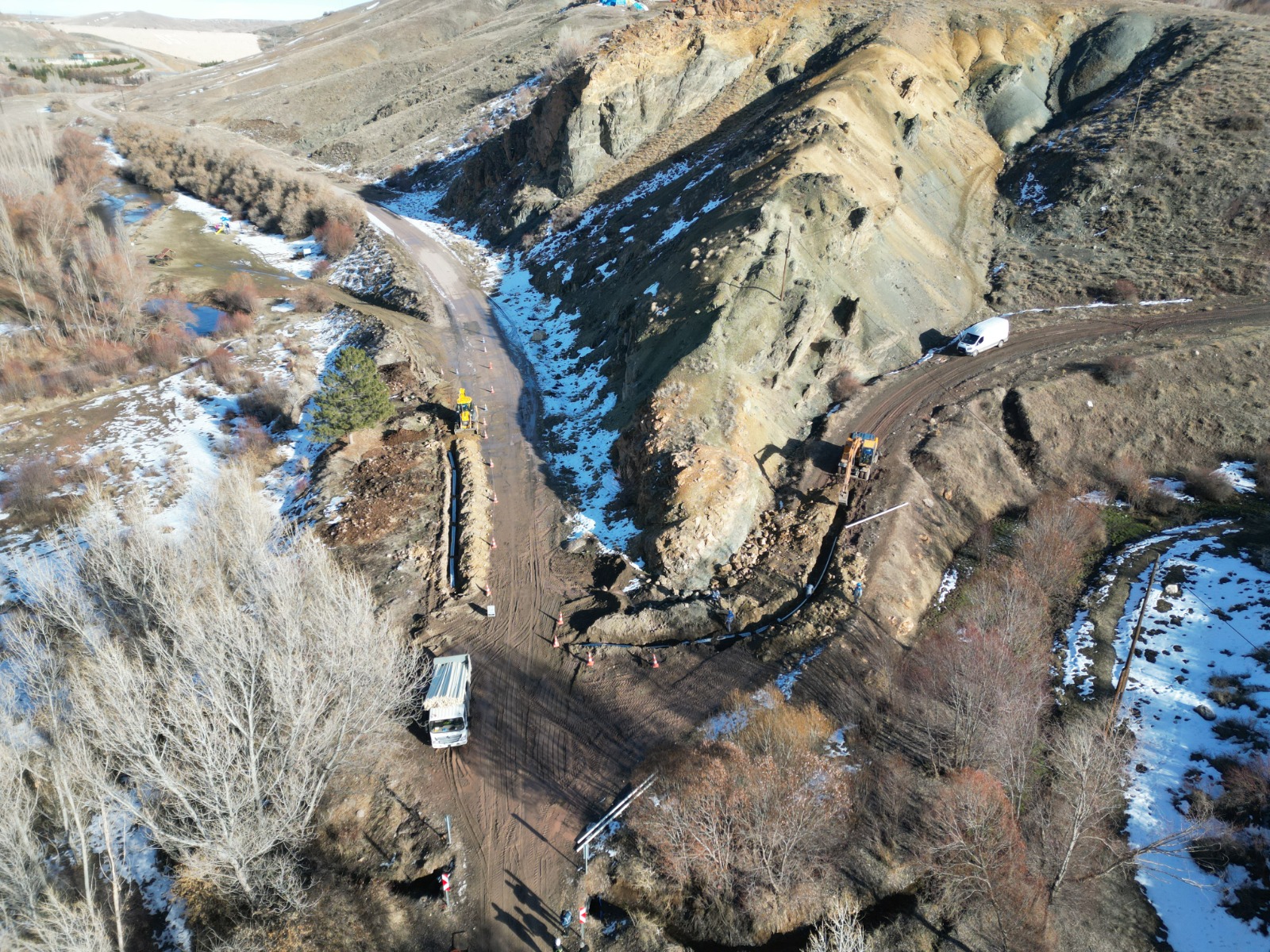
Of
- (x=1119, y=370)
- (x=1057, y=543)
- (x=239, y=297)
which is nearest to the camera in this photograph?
(x=1057, y=543)

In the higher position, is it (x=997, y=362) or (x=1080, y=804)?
(x=997, y=362)

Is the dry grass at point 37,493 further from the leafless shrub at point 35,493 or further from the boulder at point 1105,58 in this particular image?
the boulder at point 1105,58

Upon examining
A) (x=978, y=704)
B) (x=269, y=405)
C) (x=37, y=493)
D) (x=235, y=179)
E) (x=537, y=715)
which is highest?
(x=235, y=179)

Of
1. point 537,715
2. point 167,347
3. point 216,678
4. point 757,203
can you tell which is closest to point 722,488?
point 537,715

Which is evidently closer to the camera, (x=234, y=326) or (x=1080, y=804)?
(x=1080, y=804)

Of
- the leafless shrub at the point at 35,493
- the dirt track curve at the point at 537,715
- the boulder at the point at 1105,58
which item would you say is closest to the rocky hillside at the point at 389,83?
the boulder at the point at 1105,58

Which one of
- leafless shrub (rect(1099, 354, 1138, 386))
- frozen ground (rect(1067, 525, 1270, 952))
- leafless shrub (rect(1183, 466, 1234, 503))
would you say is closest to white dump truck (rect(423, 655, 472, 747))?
frozen ground (rect(1067, 525, 1270, 952))

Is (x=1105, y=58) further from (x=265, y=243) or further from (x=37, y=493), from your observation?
(x=37, y=493)

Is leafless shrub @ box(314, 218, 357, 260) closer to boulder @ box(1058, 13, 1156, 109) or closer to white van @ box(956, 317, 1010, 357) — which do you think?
white van @ box(956, 317, 1010, 357)

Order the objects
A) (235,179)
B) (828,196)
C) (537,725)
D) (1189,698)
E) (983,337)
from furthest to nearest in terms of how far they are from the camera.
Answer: (235,179)
(828,196)
(983,337)
(1189,698)
(537,725)
